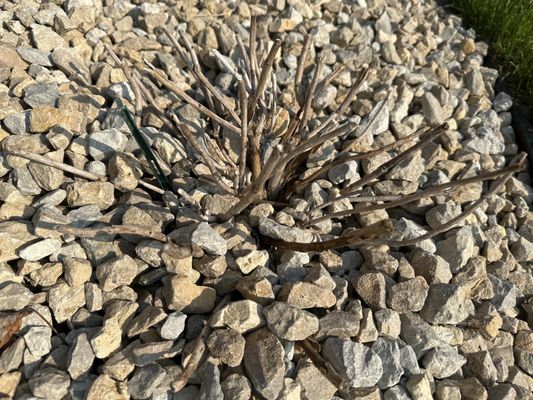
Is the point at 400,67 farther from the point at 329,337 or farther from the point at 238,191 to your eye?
the point at 329,337

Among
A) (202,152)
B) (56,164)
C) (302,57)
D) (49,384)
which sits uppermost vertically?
(302,57)

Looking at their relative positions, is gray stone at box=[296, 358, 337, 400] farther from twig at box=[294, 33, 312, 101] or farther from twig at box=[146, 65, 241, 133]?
twig at box=[294, 33, 312, 101]

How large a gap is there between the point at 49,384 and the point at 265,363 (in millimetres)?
437

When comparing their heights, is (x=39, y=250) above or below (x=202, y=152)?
below

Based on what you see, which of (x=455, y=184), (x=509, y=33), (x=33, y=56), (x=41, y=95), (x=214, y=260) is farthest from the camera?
(x=509, y=33)

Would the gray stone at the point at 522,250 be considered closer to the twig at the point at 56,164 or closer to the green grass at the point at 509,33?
the green grass at the point at 509,33

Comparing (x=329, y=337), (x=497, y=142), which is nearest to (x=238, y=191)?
(x=329, y=337)

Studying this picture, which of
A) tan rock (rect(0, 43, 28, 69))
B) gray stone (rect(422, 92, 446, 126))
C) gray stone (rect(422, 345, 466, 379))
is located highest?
gray stone (rect(422, 92, 446, 126))

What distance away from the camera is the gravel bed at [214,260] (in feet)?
3.28

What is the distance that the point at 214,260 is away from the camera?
3.69 ft

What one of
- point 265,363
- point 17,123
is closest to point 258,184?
point 265,363

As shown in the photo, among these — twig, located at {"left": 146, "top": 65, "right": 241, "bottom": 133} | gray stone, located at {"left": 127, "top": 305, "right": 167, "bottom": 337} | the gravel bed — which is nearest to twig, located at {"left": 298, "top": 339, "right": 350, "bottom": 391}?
the gravel bed

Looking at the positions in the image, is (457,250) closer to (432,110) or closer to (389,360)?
(389,360)

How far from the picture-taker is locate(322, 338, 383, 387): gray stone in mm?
1012
